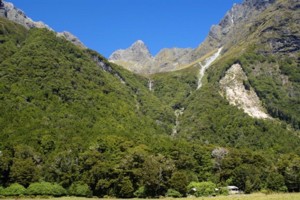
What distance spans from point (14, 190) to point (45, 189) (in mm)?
9620

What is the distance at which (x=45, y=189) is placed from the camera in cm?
12962

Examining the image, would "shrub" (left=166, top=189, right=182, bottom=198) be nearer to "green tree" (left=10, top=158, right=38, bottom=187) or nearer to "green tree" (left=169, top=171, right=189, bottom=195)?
"green tree" (left=169, top=171, right=189, bottom=195)

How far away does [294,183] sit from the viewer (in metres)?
150

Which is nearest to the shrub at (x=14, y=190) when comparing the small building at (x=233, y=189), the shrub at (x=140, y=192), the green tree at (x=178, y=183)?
the shrub at (x=140, y=192)

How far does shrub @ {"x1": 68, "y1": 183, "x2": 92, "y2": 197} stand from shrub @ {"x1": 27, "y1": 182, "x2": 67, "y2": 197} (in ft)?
12.6

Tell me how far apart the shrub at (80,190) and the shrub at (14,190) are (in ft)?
53.5

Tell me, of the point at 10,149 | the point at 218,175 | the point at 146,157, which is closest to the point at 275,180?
the point at 218,175

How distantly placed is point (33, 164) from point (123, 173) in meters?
35.3

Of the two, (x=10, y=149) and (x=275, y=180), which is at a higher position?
(x=10, y=149)

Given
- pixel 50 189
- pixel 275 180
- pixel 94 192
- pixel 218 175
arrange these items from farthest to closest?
pixel 218 175 < pixel 275 180 < pixel 94 192 < pixel 50 189

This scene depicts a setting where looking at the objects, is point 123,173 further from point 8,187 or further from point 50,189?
point 8,187

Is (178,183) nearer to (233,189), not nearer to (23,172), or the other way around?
(233,189)

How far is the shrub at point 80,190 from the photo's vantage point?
135m

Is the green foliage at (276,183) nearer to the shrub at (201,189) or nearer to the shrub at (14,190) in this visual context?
the shrub at (201,189)
